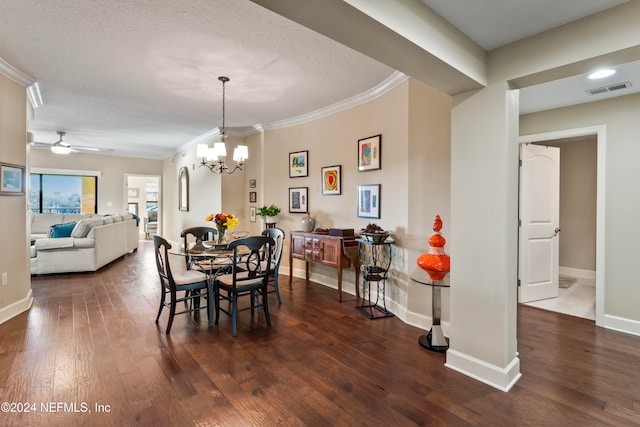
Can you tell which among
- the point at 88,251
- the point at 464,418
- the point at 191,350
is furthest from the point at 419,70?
the point at 88,251

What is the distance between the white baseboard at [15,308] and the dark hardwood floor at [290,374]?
0.14 m

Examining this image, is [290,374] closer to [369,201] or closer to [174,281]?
[174,281]

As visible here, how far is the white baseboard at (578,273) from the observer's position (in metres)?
5.09

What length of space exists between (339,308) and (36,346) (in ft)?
9.45

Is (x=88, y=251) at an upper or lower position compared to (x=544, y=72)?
lower

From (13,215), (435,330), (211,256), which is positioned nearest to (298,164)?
(211,256)

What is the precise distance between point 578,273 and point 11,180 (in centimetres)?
820

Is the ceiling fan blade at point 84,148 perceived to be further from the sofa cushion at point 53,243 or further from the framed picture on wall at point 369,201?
the framed picture on wall at point 369,201

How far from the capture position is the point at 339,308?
11.9ft

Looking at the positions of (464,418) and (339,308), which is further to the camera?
(339,308)

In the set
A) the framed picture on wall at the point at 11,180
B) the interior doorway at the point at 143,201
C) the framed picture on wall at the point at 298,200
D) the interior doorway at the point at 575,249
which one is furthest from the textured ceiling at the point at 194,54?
the interior doorway at the point at 143,201

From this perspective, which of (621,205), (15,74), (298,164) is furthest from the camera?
(298,164)

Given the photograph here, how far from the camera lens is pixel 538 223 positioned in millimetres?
3965

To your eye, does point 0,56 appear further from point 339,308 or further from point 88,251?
point 339,308
